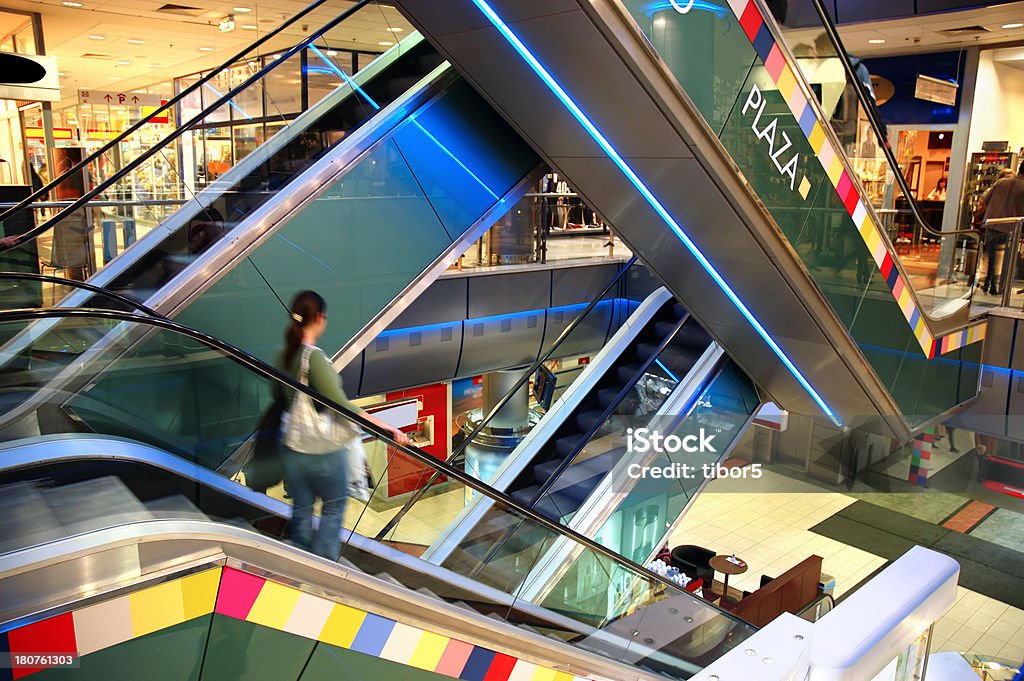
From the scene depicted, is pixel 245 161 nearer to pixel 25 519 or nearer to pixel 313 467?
pixel 313 467

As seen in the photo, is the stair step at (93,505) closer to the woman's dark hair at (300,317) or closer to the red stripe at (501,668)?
the woman's dark hair at (300,317)

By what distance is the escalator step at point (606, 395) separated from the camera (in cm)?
727

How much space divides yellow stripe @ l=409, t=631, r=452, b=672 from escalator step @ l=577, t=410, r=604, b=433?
4213 millimetres

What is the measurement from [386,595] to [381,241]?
135 inches

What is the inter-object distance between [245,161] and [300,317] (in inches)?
86.9

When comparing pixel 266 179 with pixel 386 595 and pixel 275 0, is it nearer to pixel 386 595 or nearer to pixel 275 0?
pixel 386 595

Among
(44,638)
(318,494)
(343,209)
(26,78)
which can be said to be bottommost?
(318,494)

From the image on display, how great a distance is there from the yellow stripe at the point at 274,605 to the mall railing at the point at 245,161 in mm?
3487

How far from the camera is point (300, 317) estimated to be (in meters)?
3.86

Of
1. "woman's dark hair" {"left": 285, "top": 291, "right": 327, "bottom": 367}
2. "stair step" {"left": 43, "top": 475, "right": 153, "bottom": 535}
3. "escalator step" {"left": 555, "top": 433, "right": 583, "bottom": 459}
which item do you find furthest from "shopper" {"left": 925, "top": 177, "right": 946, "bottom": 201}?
"stair step" {"left": 43, "top": 475, "right": 153, "bottom": 535}

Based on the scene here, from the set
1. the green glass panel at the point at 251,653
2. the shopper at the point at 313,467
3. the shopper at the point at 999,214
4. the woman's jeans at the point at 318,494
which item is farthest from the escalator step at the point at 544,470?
the shopper at the point at 999,214

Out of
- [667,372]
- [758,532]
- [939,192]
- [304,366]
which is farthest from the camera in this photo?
[939,192]

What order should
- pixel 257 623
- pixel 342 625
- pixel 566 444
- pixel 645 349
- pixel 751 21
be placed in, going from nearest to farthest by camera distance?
pixel 257 623 → pixel 342 625 → pixel 751 21 → pixel 566 444 → pixel 645 349

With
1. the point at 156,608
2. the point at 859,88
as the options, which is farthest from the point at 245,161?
the point at 859,88
